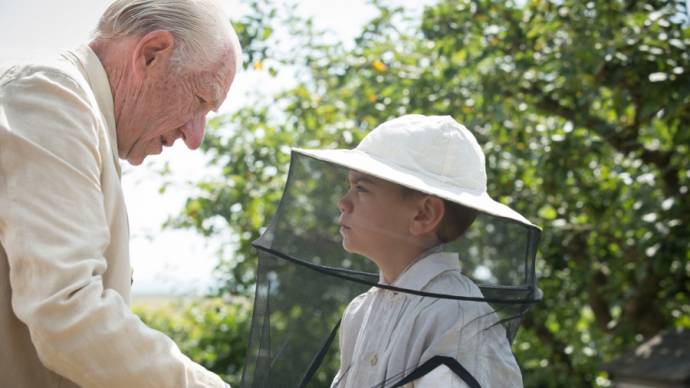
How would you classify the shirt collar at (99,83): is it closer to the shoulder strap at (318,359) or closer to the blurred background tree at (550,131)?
the shoulder strap at (318,359)

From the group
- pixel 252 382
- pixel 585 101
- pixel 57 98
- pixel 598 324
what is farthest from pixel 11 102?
pixel 598 324

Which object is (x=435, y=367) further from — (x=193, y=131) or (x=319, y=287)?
(x=193, y=131)

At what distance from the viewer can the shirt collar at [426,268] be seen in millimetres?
1882

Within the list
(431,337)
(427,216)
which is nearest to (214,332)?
(427,216)

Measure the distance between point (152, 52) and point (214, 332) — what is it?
5.79 metres

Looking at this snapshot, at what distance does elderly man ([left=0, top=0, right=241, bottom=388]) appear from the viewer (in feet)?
4.81

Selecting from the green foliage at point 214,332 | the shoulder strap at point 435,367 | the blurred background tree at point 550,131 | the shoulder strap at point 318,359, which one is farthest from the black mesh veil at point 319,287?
the green foliage at point 214,332

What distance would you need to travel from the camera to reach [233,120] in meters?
6.36

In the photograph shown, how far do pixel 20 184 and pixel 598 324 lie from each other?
5491 mm

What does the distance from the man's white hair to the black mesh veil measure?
0.37 metres

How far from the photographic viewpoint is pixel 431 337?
5.91ft

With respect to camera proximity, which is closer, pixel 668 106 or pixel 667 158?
pixel 668 106

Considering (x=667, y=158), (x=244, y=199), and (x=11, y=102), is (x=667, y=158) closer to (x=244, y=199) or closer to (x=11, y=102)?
(x=244, y=199)

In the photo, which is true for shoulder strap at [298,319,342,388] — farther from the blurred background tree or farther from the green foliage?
the green foliage
